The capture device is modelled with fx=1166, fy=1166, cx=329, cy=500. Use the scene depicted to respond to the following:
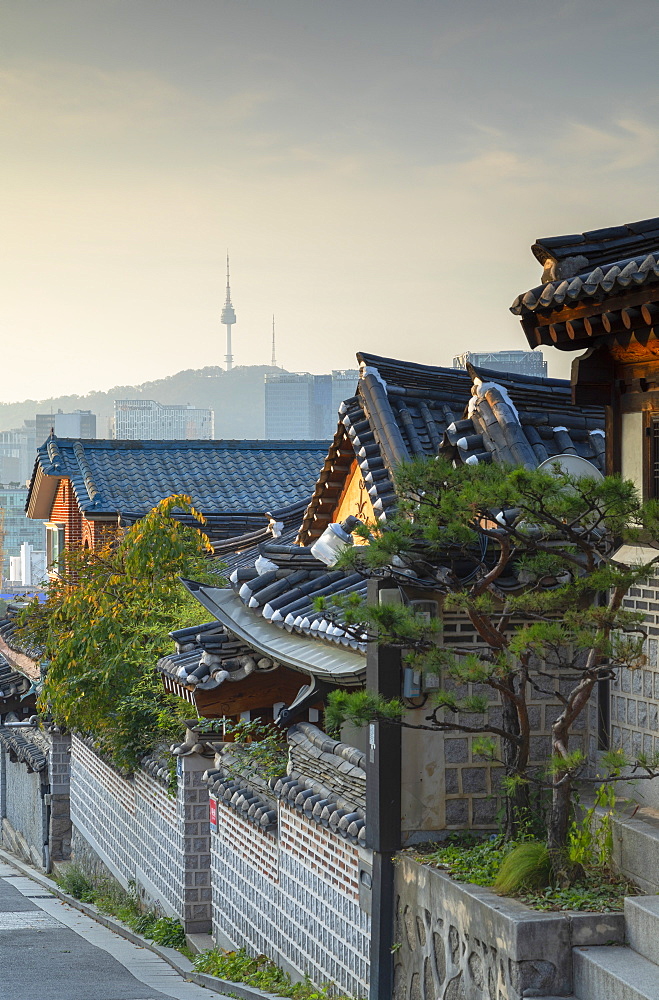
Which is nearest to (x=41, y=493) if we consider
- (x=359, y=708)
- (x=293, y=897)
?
(x=293, y=897)

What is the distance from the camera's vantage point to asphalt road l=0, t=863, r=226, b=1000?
12.0 meters

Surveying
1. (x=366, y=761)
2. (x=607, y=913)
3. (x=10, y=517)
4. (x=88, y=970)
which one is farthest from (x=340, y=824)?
(x=10, y=517)

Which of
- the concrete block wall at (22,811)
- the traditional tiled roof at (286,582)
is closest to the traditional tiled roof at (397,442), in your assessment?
the traditional tiled roof at (286,582)

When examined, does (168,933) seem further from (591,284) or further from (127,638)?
(591,284)

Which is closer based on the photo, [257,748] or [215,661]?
[257,748]

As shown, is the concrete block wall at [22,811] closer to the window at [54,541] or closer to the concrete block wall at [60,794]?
the concrete block wall at [60,794]

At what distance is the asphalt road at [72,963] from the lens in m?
12.0

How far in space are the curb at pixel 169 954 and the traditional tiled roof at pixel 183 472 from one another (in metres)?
8.74

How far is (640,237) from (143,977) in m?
9.69

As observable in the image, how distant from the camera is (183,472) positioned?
1158 inches

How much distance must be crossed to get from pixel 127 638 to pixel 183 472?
12.3 m

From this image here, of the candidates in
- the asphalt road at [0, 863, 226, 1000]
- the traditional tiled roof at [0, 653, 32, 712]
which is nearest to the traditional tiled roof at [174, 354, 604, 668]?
the asphalt road at [0, 863, 226, 1000]

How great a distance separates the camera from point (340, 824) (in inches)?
389

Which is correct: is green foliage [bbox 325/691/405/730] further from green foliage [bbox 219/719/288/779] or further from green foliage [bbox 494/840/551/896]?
green foliage [bbox 219/719/288/779]
